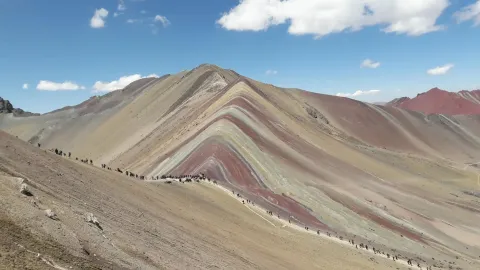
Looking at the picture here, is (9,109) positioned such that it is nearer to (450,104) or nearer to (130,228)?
(130,228)

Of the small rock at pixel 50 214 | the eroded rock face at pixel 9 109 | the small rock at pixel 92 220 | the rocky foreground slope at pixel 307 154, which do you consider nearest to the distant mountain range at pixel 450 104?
the rocky foreground slope at pixel 307 154

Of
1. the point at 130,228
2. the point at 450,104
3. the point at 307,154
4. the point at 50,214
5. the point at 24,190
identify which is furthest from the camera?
the point at 450,104

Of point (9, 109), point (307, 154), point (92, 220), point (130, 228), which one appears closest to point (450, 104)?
point (307, 154)

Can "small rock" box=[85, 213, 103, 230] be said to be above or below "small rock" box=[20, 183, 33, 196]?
below

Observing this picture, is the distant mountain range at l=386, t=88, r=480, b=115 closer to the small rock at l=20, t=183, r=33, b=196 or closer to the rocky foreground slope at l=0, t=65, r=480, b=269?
the rocky foreground slope at l=0, t=65, r=480, b=269

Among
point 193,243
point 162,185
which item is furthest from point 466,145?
point 193,243

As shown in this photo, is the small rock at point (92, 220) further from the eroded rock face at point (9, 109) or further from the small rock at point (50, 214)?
the eroded rock face at point (9, 109)

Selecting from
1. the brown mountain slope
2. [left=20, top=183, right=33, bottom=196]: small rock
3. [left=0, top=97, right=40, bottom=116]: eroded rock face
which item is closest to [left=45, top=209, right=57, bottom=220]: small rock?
the brown mountain slope

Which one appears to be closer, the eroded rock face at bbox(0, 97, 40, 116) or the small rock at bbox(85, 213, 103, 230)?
the small rock at bbox(85, 213, 103, 230)

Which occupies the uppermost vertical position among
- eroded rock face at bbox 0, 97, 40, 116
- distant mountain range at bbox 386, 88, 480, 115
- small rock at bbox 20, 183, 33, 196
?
distant mountain range at bbox 386, 88, 480, 115
